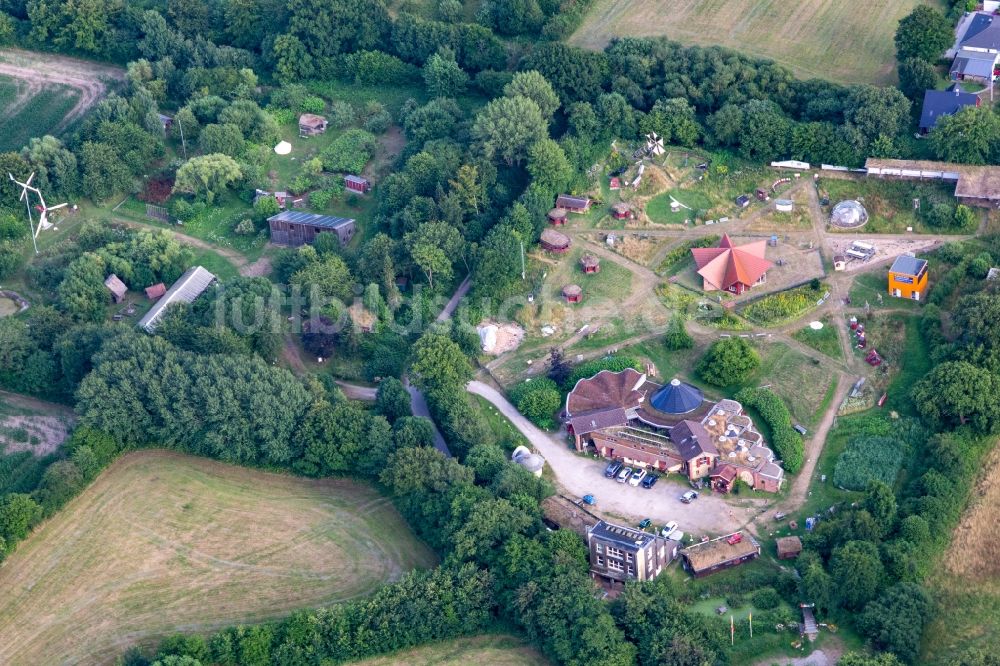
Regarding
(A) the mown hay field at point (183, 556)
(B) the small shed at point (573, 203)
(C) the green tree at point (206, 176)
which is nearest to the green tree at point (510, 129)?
(B) the small shed at point (573, 203)

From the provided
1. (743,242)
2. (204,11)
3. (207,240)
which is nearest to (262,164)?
(207,240)

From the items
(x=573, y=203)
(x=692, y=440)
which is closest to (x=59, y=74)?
(x=573, y=203)

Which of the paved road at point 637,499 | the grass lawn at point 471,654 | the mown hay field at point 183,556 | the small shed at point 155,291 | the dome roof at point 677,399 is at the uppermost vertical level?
the dome roof at point 677,399

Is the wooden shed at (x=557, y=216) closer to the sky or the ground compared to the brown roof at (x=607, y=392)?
closer to the sky

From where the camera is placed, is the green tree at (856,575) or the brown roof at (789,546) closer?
the green tree at (856,575)

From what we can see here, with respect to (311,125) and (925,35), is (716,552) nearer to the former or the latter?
(925,35)

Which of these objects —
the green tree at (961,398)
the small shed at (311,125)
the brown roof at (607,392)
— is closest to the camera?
the green tree at (961,398)

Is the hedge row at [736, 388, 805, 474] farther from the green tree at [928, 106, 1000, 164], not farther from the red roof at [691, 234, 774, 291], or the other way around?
the green tree at [928, 106, 1000, 164]

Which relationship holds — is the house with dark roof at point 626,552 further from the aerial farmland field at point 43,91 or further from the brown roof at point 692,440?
the aerial farmland field at point 43,91
